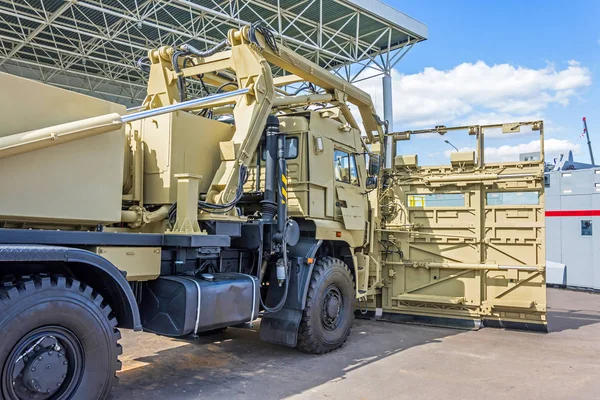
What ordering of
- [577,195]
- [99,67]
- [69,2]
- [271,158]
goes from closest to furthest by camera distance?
[271,158] < [69,2] < [577,195] < [99,67]

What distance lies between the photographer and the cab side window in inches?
273

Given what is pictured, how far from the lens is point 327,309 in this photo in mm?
6363

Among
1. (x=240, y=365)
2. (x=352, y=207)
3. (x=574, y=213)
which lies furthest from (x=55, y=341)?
(x=574, y=213)

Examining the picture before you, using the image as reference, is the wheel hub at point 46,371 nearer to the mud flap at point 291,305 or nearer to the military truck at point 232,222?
the military truck at point 232,222

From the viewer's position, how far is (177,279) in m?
4.54

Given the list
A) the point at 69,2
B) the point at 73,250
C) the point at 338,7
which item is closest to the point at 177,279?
the point at 73,250

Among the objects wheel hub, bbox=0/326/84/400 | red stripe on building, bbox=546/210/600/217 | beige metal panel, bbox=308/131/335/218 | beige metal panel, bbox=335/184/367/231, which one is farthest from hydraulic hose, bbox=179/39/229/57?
red stripe on building, bbox=546/210/600/217

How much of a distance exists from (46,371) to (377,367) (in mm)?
3625

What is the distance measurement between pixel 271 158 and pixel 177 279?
199cm

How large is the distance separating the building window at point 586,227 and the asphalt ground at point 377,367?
7.22 meters

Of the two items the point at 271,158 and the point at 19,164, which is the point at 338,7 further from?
the point at 19,164

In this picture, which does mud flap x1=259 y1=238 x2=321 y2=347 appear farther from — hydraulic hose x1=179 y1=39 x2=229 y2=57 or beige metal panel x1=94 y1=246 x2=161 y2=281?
hydraulic hose x1=179 y1=39 x2=229 y2=57

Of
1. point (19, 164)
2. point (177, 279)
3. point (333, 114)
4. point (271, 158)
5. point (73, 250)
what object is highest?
point (333, 114)

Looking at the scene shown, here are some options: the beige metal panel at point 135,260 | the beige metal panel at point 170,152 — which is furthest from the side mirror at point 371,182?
the beige metal panel at point 135,260
